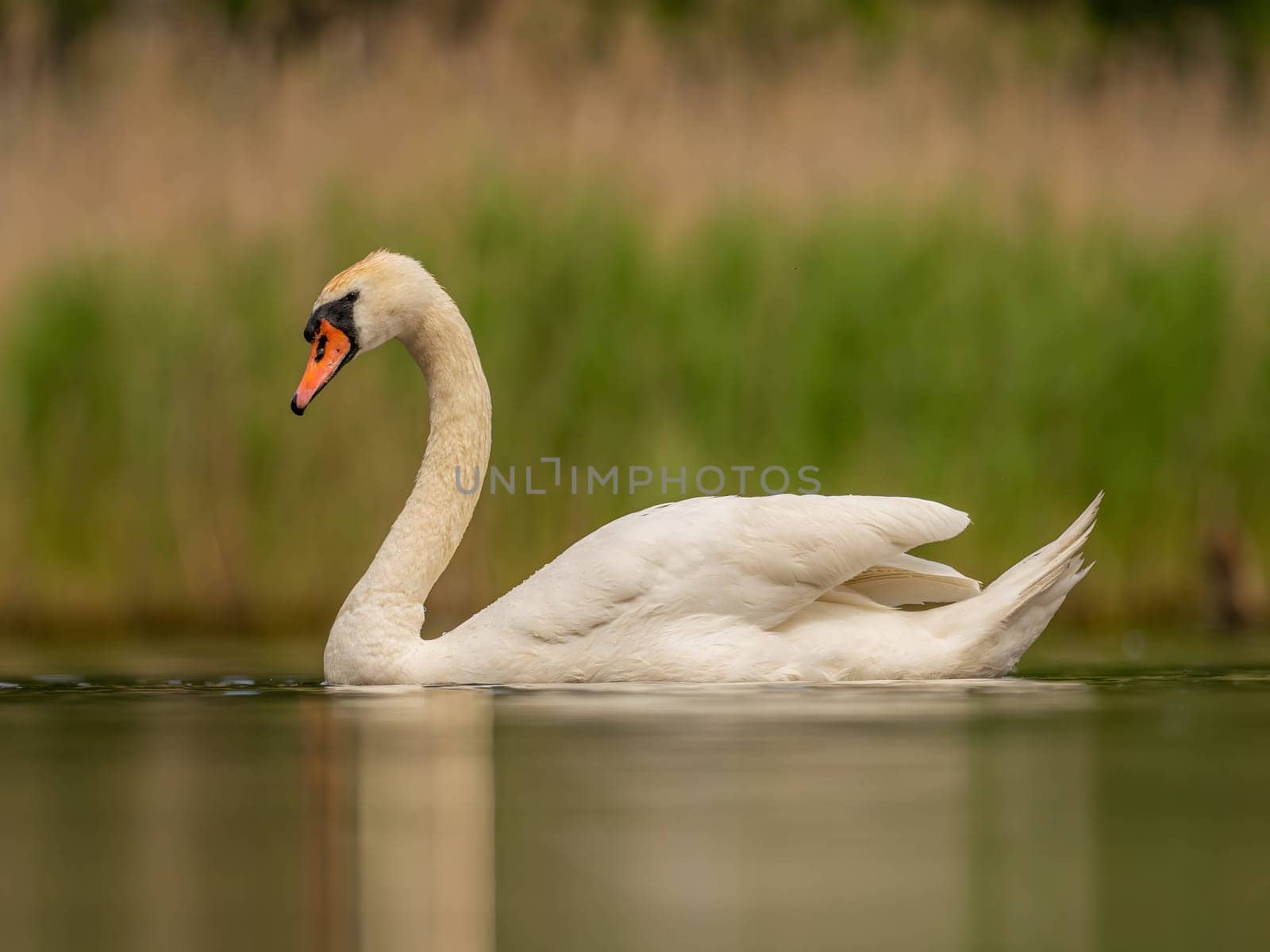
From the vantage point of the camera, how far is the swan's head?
8.02 m

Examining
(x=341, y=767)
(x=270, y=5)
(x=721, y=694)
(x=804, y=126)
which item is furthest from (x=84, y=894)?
(x=270, y=5)

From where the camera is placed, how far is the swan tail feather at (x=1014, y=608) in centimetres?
735

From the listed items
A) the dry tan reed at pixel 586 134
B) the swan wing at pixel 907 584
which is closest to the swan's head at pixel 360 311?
the swan wing at pixel 907 584

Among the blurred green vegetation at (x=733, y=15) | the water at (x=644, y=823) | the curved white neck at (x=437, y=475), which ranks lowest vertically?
the water at (x=644, y=823)

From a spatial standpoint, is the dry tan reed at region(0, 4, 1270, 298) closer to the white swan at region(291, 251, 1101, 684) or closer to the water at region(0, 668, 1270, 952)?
the white swan at region(291, 251, 1101, 684)

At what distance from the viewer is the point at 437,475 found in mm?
8227

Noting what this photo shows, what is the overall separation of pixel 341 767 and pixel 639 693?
198cm

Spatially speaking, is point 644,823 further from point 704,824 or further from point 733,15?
point 733,15

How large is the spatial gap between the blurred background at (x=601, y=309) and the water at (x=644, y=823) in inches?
115

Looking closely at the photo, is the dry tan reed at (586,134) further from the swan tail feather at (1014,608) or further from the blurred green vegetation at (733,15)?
the swan tail feather at (1014,608)

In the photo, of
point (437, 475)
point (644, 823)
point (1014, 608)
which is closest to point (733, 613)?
point (1014, 608)

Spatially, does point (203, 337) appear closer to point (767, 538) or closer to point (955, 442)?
point (955, 442)

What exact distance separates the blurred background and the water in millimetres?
2933

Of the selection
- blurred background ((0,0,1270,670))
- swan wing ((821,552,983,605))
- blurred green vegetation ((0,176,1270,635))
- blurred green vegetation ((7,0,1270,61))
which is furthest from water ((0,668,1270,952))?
blurred green vegetation ((7,0,1270,61))
